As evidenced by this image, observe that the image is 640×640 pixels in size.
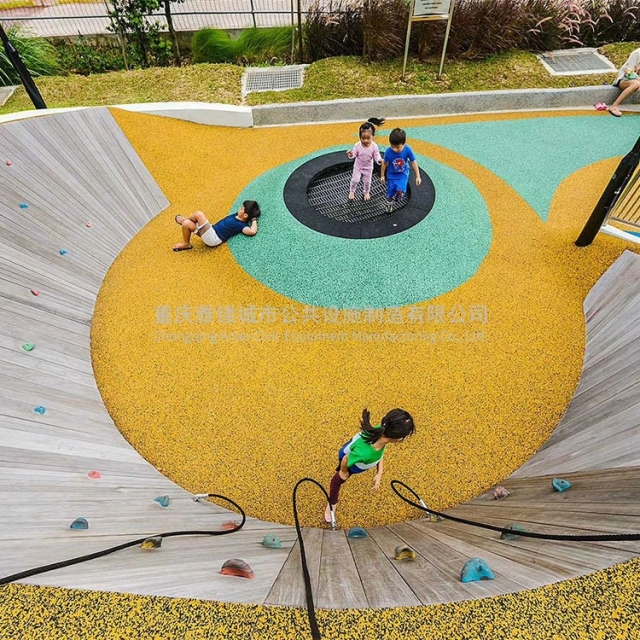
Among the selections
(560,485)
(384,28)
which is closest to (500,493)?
(560,485)

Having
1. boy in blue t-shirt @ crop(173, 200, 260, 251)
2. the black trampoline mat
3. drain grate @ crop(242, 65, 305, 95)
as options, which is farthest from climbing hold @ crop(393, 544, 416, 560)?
drain grate @ crop(242, 65, 305, 95)

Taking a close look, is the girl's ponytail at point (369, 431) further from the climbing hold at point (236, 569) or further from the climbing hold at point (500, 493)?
the climbing hold at point (500, 493)

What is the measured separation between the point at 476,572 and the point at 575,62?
31.9 ft

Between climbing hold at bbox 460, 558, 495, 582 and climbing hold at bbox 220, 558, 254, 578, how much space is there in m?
1.11

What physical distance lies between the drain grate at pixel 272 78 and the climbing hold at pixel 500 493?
24.7 feet

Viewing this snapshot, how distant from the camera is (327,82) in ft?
26.5

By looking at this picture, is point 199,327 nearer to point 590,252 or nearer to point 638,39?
point 590,252

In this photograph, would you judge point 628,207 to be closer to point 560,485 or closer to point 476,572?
point 560,485

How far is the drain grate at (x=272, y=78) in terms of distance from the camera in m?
8.11

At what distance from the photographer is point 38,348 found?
4.02 m

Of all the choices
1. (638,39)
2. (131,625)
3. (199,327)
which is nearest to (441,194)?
(199,327)

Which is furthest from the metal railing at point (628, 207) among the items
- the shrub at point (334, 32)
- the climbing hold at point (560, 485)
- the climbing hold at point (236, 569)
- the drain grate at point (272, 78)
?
the shrub at point (334, 32)

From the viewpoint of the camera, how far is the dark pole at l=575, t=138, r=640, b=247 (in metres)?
4.53

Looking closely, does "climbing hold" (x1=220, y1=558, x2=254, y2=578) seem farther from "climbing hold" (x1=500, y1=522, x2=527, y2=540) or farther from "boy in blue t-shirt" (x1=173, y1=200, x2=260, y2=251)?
"boy in blue t-shirt" (x1=173, y1=200, x2=260, y2=251)
